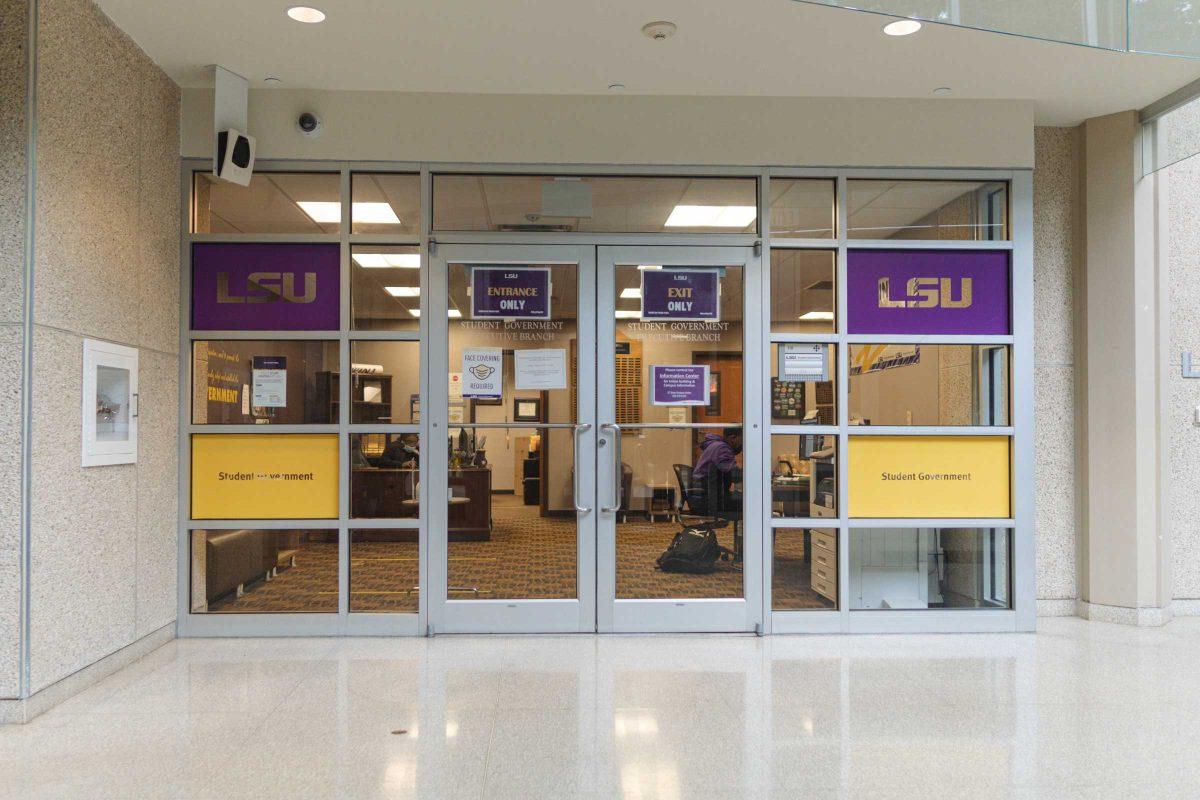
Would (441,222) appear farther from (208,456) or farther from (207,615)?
(207,615)

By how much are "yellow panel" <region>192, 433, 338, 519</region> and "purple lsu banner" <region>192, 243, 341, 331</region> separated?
0.64 meters

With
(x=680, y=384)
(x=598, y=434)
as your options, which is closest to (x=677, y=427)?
(x=680, y=384)

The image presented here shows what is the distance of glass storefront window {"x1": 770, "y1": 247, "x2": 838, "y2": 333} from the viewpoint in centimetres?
498

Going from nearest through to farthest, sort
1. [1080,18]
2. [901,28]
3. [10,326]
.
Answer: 1. [1080,18]
2. [10,326]
3. [901,28]

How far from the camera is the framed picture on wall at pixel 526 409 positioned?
16.0 feet

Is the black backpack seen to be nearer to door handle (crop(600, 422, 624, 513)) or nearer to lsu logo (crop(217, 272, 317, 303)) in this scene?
door handle (crop(600, 422, 624, 513))

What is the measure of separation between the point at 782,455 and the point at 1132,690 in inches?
79.4

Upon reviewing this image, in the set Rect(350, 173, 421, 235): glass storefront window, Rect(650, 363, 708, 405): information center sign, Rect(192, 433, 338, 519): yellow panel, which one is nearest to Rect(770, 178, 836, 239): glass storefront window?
Rect(650, 363, 708, 405): information center sign

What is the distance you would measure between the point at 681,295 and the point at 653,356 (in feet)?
1.29

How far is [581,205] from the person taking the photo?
4945mm

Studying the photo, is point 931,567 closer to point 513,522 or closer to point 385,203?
point 513,522

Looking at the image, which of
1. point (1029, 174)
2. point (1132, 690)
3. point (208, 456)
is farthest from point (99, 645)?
point (1029, 174)

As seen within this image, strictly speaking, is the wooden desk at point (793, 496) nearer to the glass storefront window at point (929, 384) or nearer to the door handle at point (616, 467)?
the glass storefront window at point (929, 384)

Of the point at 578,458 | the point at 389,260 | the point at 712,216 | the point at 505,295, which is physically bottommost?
the point at 578,458
